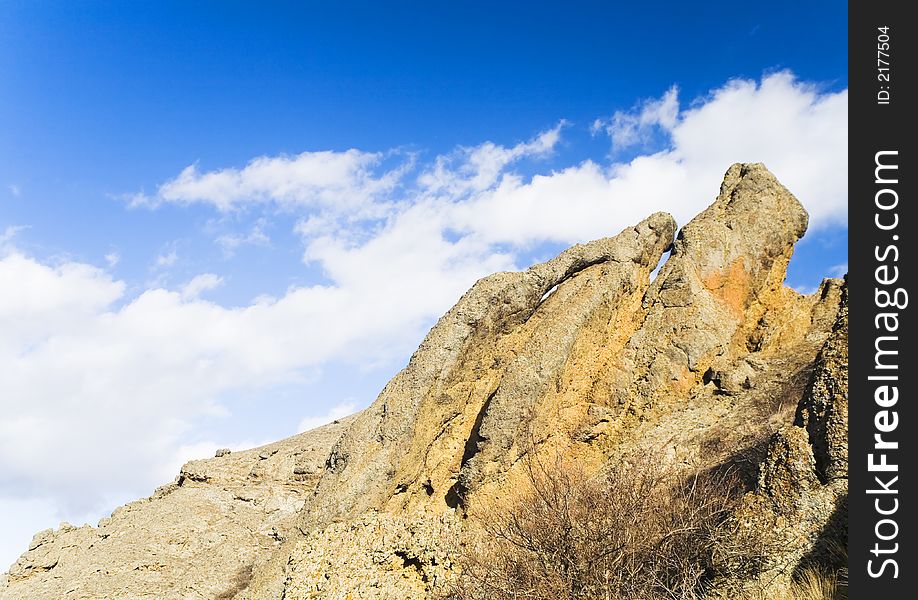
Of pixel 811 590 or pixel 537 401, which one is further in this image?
pixel 537 401

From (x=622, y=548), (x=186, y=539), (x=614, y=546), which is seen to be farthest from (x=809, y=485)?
(x=186, y=539)

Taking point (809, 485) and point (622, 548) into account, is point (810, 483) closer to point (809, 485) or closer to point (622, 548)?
point (809, 485)

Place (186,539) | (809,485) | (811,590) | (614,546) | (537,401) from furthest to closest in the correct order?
(186,539) < (537,401) < (809,485) < (614,546) < (811,590)

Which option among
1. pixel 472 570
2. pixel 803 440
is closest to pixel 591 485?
pixel 472 570

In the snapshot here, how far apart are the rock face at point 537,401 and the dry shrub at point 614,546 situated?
400 cm

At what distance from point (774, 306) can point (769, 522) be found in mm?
13328

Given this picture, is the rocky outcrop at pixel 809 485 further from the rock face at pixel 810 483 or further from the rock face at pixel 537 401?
the rock face at pixel 537 401

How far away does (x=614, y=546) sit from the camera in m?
10.1

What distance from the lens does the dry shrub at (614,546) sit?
9.92m

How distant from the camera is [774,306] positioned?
71.9 feet

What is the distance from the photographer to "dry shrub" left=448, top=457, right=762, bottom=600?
9.92 meters

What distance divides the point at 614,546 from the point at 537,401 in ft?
27.0

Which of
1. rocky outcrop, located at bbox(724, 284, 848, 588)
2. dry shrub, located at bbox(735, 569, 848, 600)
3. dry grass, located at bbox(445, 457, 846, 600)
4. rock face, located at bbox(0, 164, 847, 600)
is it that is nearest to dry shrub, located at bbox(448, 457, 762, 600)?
dry grass, located at bbox(445, 457, 846, 600)

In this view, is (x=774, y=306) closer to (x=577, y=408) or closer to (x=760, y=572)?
(x=577, y=408)
